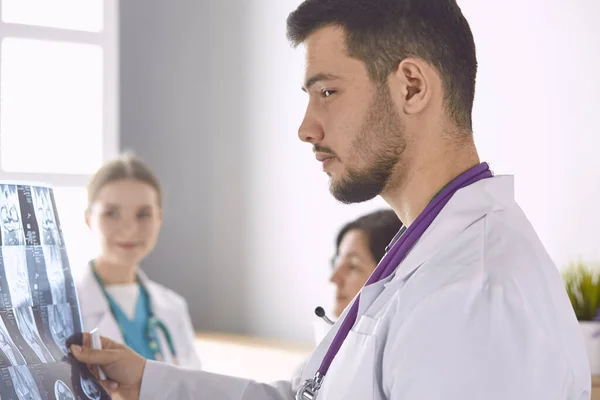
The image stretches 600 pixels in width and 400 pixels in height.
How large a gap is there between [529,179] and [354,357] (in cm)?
249

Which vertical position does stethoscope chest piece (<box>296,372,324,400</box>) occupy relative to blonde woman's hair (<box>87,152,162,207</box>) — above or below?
below

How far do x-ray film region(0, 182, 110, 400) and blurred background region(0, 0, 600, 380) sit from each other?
6.52ft

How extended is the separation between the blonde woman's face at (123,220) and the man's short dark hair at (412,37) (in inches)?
65.1

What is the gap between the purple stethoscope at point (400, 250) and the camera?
3.83ft

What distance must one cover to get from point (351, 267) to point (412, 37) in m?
1.09

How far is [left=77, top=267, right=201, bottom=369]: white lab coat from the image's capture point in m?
2.60

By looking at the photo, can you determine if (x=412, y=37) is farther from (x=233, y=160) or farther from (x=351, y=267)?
(x=233, y=160)

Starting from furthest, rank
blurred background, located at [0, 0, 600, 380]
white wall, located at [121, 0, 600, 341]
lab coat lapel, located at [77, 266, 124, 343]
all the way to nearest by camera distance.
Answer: white wall, located at [121, 0, 600, 341], blurred background, located at [0, 0, 600, 380], lab coat lapel, located at [77, 266, 124, 343]

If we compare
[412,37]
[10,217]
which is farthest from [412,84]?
[10,217]

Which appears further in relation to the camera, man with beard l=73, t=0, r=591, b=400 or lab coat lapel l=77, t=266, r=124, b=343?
lab coat lapel l=77, t=266, r=124, b=343

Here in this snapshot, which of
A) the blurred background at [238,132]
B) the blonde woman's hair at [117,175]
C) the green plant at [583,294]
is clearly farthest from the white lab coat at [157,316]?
the green plant at [583,294]

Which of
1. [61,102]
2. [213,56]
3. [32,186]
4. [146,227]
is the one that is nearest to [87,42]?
[61,102]

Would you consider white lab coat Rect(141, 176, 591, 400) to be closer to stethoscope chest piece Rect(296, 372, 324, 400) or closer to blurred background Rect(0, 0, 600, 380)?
stethoscope chest piece Rect(296, 372, 324, 400)

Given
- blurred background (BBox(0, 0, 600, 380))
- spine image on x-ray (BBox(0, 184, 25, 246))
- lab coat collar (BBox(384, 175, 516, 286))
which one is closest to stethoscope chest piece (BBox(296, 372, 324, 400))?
lab coat collar (BBox(384, 175, 516, 286))
